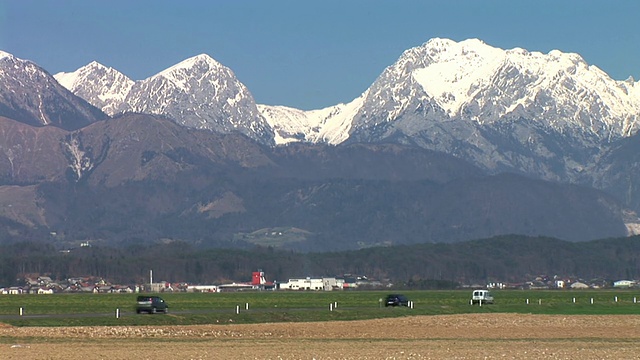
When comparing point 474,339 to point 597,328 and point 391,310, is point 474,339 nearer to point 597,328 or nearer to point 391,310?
point 597,328

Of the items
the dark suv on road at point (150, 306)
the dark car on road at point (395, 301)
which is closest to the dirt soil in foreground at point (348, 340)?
the dark suv on road at point (150, 306)

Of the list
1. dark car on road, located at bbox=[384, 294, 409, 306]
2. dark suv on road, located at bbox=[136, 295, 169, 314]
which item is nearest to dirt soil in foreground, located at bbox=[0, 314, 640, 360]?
dark suv on road, located at bbox=[136, 295, 169, 314]

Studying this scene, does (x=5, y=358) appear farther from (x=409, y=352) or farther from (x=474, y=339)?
(x=474, y=339)

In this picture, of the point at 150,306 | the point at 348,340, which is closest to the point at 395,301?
the point at 150,306

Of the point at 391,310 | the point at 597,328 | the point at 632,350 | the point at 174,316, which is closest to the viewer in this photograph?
the point at 632,350

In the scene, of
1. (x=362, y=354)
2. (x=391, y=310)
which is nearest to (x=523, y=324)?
(x=391, y=310)

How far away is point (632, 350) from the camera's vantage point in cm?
10500

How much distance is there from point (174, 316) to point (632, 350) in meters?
58.8

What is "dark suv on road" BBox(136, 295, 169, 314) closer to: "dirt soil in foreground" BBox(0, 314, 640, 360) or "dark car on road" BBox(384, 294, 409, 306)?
"dirt soil in foreground" BBox(0, 314, 640, 360)

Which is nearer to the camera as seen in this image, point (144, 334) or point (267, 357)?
point (267, 357)

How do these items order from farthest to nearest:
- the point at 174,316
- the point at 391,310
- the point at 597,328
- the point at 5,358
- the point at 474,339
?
1. the point at 391,310
2. the point at 174,316
3. the point at 597,328
4. the point at 474,339
5. the point at 5,358

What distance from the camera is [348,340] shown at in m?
118

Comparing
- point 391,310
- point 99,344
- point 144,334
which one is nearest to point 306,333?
point 144,334

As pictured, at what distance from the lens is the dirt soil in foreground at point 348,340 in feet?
328
